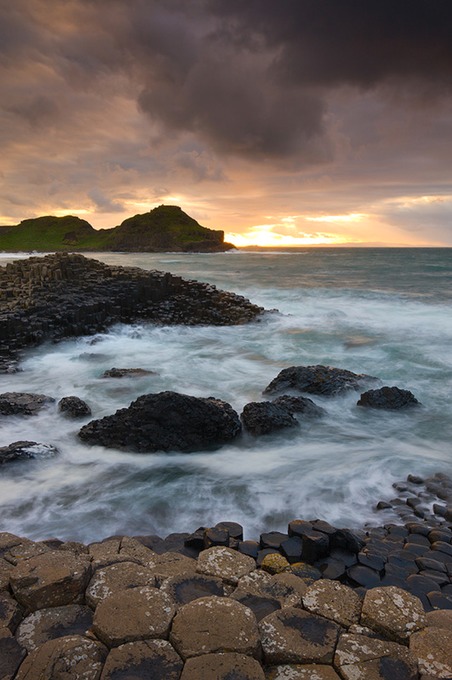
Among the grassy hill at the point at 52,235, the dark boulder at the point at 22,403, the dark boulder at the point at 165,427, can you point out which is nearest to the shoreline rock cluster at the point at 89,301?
the dark boulder at the point at 22,403

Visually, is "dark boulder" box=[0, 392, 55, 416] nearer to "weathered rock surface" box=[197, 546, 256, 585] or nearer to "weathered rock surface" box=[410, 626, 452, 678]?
"weathered rock surface" box=[197, 546, 256, 585]

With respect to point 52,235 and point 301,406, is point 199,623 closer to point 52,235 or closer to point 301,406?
point 301,406

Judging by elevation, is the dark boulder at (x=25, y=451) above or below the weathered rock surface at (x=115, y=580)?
below

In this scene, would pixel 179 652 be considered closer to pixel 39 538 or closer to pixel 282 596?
pixel 282 596

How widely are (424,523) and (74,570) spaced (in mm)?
4280

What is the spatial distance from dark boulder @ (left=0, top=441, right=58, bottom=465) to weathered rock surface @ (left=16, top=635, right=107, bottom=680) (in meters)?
4.61

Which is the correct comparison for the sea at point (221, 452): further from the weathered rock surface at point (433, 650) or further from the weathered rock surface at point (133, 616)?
the weathered rock surface at point (433, 650)

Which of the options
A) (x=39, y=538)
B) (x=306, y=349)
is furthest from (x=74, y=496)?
(x=306, y=349)

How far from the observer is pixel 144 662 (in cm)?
277

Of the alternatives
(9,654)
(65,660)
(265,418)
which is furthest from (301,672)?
(265,418)

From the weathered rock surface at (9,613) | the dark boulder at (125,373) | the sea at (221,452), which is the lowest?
the sea at (221,452)

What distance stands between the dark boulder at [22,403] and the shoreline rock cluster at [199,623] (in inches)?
204

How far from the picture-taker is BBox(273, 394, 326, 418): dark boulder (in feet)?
30.1

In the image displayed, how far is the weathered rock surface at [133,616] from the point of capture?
2971mm
